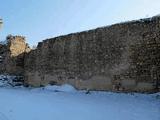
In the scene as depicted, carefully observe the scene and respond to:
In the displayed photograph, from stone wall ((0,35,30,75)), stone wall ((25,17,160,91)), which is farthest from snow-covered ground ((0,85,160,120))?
stone wall ((0,35,30,75))

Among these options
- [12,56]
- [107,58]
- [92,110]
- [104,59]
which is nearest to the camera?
[92,110]

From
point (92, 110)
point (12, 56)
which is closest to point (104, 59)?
point (92, 110)

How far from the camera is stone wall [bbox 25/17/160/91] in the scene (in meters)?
10.6

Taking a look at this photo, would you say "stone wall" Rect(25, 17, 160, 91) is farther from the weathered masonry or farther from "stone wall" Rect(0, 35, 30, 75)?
"stone wall" Rect(0, 35, 30, 75)

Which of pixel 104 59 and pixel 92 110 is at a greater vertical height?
pixel 104 59

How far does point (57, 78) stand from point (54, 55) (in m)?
1.39

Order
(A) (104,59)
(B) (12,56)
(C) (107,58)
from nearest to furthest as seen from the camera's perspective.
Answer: (C) (107,58) < (A) (104,59) < (B) (12,56)

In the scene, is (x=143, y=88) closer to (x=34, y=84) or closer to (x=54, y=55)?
(x=54, y=55)

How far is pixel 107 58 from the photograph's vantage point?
1223 cm

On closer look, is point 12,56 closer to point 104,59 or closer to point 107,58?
point 104,59

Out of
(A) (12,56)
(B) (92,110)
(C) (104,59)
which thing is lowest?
(B) (92,110)

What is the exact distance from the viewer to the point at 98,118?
7168 millimetres

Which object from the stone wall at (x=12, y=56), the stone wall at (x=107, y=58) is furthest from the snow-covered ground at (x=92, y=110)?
the stone wall at (x=12, y=56)

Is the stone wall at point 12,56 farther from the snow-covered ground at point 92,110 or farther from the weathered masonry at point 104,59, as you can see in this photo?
the snow-covered ground at point 92,110
